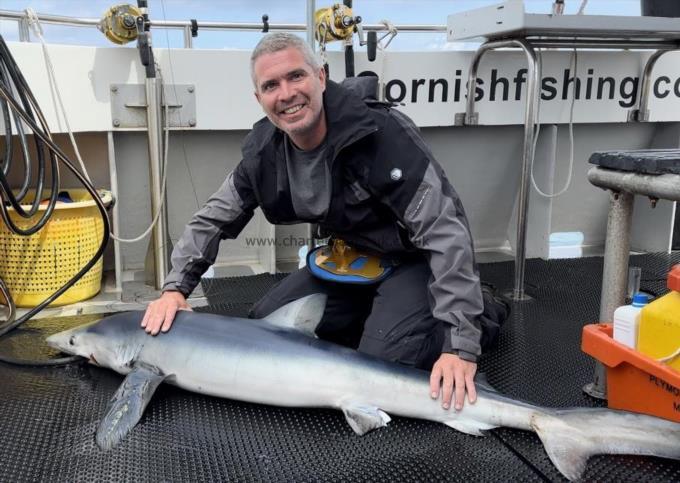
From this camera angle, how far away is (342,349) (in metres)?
2.04

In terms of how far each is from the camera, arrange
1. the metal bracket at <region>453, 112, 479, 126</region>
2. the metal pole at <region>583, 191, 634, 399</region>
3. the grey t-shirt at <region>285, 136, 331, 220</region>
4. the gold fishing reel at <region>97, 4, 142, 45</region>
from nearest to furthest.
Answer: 1. the metal pole at <region>583, 191, 634, 399</region>
2. the grey t-shirt at <region>285, 136, 331, 220</region>
3. the gold fishing reel at <region>97, 4, 142, 45</region>
4. the metal bracket at <region>453, 112, 479, 126</region>

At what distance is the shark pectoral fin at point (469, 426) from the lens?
6.25 feet

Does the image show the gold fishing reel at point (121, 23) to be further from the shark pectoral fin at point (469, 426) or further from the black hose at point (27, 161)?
the shark pectoral fin at point (469, 426)

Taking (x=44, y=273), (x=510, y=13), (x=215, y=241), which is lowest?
(x=44, y=273)

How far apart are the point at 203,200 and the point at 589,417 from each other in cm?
285

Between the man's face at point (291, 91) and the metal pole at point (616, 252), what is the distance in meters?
1.04

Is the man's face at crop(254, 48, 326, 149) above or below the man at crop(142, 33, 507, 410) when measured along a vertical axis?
above

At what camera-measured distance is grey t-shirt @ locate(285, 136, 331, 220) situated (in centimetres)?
238

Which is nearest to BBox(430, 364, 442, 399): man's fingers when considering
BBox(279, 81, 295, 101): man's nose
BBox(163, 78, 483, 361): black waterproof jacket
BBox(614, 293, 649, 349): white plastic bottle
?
BBox(163, 78, 483, 361): black waterproof jacket

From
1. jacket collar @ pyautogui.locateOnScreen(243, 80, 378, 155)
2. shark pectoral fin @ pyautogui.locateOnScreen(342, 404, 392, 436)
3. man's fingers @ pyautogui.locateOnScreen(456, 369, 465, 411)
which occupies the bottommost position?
shark pectoral fin @ pyautogui.locateOnScreen(342, 404, 392, 436)

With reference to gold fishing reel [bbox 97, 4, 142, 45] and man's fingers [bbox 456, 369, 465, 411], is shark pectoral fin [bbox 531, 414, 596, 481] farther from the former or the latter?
gold fishing reel [bbox 97, 4, 142, 45]

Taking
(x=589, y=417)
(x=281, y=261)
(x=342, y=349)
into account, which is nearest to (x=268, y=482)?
(x=342, y=349)

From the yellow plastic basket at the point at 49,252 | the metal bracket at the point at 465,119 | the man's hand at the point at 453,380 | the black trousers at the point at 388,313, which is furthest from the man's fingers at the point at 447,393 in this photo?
the metal bracket at the point at 465,119

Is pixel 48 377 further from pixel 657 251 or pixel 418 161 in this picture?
pixel 657 251
